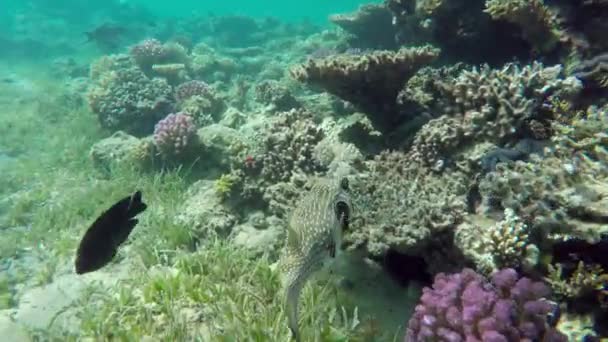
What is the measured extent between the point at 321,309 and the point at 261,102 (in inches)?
316

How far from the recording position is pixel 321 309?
3.76 meters

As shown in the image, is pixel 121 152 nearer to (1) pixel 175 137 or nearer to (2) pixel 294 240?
(1) pixel 175 137

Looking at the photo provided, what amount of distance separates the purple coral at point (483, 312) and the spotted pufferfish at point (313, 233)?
0.93 metres

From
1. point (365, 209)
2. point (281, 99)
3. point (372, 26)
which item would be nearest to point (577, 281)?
point (365, 209)

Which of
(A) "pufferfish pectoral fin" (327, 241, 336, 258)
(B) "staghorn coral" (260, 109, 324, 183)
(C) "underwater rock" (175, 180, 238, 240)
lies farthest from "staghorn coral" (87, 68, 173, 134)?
(A) "pufferfish pectoral fin" (327, 241, 336, 258)

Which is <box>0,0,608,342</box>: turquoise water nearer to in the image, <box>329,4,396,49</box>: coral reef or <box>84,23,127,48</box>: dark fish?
<box>329,4,396,49</box>: coral reef

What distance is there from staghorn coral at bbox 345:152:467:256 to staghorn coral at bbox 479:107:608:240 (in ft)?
1.31

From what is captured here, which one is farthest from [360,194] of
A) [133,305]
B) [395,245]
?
[133,305]

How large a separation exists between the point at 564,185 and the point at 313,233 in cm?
241

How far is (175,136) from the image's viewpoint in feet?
26.6

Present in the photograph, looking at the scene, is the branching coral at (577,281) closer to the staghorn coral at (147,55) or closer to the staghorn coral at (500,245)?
the staghorn coral at (500,245)

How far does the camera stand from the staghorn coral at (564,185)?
135 inches

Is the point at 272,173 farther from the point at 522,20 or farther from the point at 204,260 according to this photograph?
the point at 522,20

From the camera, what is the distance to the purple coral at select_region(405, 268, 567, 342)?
9.42 feet
